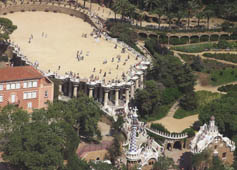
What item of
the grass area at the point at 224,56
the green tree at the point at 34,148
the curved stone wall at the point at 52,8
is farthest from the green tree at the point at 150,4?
the green tree at the point at 34,148

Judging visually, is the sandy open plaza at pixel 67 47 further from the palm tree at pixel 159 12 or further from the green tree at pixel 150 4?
the green tree at pixel 150 4

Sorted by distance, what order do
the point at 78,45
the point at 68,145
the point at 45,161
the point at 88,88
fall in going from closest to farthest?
1. the point at 45,161
2. the point at 68,145
3. the point at 88,88
4. the point at 78,45

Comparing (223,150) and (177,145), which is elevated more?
(223,150)

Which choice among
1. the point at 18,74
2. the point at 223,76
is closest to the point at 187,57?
the point at 223,76

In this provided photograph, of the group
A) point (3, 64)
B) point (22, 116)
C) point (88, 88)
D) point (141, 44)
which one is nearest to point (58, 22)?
point (141, 44)

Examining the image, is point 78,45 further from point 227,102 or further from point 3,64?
point 227,102

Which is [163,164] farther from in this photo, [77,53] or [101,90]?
[77,53]

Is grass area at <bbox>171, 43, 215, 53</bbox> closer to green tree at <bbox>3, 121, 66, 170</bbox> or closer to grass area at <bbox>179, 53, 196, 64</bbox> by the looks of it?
grass area at <bbox>179, 53, 196, 64</bbox>

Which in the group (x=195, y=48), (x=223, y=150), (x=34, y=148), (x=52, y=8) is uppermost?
(x=52, y=8)
